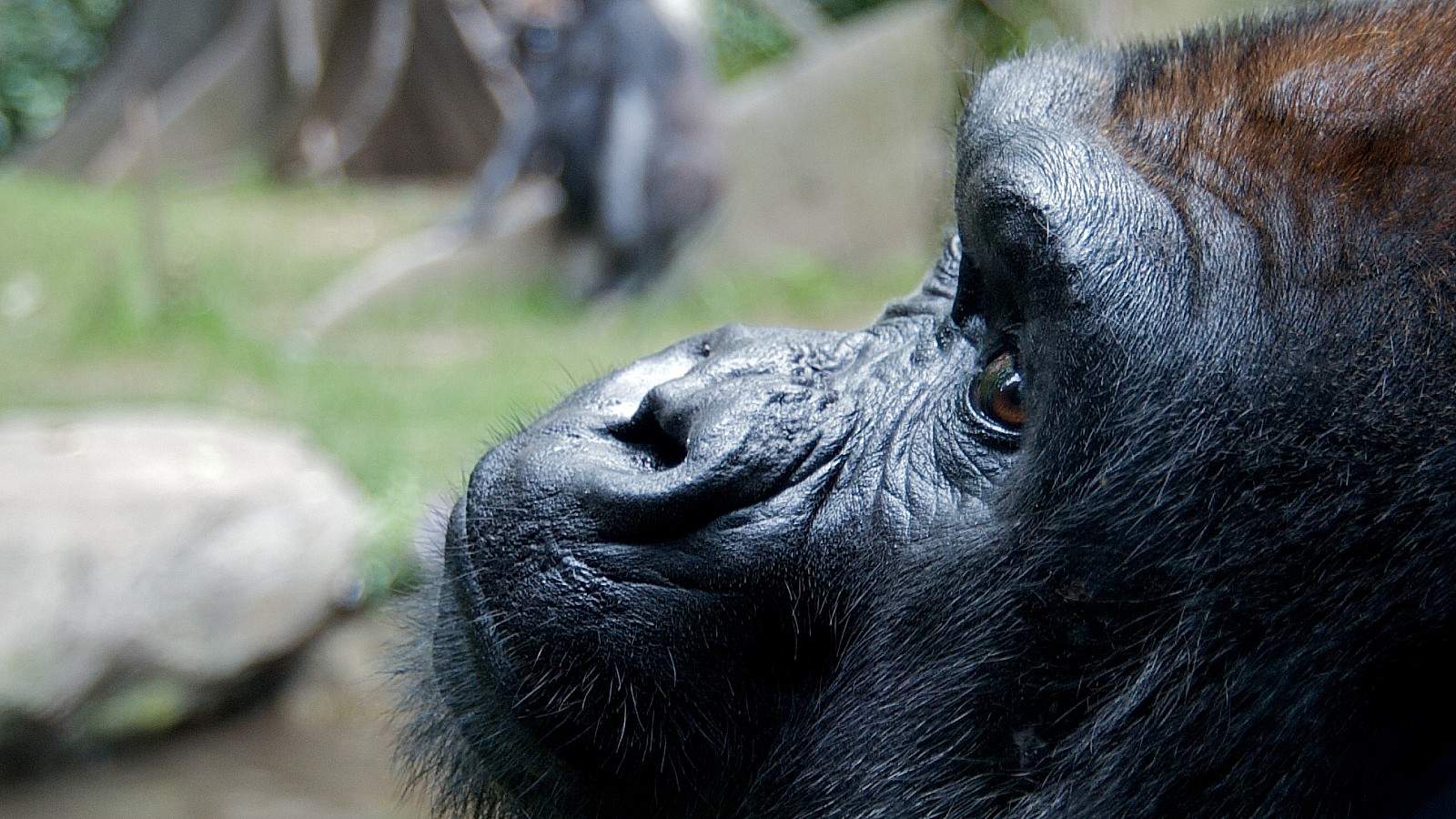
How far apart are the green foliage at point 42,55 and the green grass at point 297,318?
13.0 meters

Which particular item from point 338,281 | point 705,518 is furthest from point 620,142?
point 705,518

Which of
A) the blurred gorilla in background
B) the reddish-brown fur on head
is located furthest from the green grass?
the reddish-brown fur on head

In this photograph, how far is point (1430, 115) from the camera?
3.86ft

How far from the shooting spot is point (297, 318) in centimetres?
890

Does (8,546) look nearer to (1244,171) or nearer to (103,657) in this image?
(103,657)

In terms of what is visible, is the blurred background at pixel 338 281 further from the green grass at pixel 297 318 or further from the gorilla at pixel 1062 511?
the gorilla at pixel 1062 511

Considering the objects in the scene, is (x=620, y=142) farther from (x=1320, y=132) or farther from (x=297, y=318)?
(x=1320, y=132)

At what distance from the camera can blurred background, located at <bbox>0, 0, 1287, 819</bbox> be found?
4188 mm

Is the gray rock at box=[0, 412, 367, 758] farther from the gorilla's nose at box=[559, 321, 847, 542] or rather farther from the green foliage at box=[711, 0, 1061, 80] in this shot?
the green foliage at box=[711, 0, 1061, 80]

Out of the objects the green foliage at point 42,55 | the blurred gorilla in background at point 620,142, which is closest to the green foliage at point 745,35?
the blurred gorilla in background at point 620,142

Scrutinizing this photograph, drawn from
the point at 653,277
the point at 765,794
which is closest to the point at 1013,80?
the point at 765,794

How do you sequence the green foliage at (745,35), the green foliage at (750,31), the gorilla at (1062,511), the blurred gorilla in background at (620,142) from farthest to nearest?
the green foliage at (745,35)
the green foliage at (750,31)
the blurred gorilla in background at (620,142)
the gorilla at (1062,511)

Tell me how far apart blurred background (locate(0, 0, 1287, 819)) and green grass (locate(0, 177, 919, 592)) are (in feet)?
0.11

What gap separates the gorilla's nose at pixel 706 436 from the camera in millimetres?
1331
